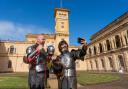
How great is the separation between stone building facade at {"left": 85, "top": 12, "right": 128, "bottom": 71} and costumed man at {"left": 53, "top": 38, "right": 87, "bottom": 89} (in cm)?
3020

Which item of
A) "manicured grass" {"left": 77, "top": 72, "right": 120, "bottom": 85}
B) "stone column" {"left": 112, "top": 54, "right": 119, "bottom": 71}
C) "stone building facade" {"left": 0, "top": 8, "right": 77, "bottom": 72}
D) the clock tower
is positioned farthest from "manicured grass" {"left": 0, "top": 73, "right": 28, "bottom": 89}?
the clock tower

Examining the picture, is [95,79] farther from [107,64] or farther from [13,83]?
[107,64]

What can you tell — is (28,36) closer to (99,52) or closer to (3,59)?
(3,59)

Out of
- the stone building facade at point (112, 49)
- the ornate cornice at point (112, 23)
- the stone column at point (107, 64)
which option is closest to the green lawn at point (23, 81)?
Answer: the stone building facade at point (112, 49)

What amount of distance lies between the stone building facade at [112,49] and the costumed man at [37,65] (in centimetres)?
3079

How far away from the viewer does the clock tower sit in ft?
179

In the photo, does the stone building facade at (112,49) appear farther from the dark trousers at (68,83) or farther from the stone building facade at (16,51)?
the dark trousers at (68,83)

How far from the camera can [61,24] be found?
56.1 metres

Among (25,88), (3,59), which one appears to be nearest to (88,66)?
(3,59)

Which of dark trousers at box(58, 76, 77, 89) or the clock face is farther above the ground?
the clock face

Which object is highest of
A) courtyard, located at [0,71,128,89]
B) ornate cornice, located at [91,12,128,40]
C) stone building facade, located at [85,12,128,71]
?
ornate cornice, located at [91,12,128,40]

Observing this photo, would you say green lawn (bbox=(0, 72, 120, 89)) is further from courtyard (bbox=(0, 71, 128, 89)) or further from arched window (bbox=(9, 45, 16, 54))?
arched window (bbox=(9, 45, 16, 54))

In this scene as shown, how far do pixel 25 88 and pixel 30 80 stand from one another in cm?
717

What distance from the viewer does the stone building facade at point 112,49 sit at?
3412cm
